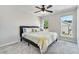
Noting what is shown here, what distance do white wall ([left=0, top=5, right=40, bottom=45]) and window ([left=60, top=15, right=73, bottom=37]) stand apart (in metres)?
2.76

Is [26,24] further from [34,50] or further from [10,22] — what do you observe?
[34,50]

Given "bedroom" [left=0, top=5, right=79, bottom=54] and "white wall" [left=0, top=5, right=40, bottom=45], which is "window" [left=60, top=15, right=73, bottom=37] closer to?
"bedroom" [left=0, top=5, right=79, bottom=54]

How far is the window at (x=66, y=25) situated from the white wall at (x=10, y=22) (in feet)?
9.05

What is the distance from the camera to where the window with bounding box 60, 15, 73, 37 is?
15.3 ft

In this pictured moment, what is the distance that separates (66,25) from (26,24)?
2.96 metres

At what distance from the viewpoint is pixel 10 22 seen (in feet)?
13.0

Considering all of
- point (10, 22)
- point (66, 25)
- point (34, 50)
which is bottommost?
point (34, 50)

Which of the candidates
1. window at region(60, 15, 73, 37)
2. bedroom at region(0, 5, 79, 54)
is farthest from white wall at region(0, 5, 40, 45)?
window at region(60, 15, 73, 37)

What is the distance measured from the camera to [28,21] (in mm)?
5277

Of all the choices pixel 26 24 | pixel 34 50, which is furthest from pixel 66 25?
pixel 34 50

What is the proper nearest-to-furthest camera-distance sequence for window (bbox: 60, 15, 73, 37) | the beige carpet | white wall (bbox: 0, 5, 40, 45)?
the beige carpet < white wall (bbox: 0, 5, 40, 45) < window (bbox: 60, 15, 73, 37)

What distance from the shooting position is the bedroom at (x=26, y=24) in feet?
10.4

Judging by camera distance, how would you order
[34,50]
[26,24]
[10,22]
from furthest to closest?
1. [26,24]
2. [10,22]
3. [34,50]

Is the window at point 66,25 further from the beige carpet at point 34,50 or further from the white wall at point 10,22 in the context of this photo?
the white wall at point 10,22
